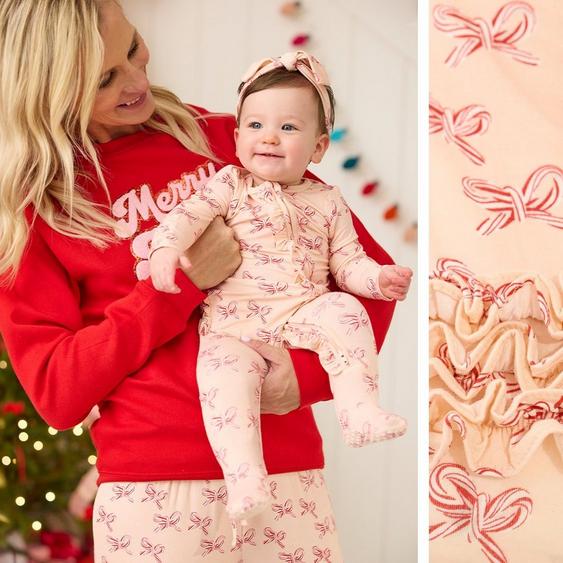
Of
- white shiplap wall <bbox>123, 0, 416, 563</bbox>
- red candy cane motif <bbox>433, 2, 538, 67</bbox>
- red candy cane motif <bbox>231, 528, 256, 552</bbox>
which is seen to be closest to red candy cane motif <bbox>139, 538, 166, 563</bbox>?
red candy cane motif <bbox>231, 528, 256, 552</bbox>

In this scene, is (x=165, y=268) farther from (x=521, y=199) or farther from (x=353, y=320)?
(x=521, y=199)

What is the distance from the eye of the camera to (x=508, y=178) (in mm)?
1891

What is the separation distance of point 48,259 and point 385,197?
136 centimetres

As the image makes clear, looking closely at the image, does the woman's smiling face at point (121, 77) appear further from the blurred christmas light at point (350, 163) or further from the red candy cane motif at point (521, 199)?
the blurred christmas light at point (350, 163)

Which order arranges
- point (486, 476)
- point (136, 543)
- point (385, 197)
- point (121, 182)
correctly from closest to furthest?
point (136, 543)
point (121, 182)
point (486, 476)
point (385, 197)

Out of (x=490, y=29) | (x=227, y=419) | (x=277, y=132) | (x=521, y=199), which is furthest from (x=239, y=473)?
(x=490, y=29)

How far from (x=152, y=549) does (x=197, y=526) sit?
0.25ft

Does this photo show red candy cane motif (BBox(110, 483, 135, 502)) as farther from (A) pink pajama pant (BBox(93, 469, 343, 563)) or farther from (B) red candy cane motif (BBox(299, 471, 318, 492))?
(B) red candy cane motif (BBox(299, 471, 318, 492))

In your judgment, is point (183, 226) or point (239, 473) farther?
point (183, 226)

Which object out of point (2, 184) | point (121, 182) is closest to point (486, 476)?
point (121, 182)

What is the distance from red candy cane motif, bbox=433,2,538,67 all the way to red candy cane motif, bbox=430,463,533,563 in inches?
33.2

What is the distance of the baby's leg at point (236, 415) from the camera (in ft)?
4.20

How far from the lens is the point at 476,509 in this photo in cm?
184

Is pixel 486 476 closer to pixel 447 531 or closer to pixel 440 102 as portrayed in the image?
pixel 447 531
